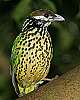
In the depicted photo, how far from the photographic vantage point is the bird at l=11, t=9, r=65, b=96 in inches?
92.6

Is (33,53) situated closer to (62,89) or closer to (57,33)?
(62,89)

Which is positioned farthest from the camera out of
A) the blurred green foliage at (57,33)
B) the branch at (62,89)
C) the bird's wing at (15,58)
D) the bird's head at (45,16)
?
the blurred green foliage at (57,33)

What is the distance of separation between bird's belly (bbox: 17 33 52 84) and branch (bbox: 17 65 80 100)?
0.97 feet

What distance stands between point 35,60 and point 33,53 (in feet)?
0.12

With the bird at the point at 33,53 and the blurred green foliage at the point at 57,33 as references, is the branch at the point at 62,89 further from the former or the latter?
the blurred green foliage at the point at 57,33

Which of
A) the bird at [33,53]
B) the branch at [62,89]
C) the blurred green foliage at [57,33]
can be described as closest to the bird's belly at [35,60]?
the bird at [33,53]

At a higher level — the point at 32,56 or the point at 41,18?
the point at 41,18

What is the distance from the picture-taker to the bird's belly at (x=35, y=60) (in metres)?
2.35

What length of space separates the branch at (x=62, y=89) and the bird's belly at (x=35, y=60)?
29cm

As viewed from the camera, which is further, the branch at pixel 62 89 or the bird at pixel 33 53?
the bird at pixel 33 53

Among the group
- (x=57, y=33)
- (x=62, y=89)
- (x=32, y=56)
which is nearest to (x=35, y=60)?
(x=32, y=56)

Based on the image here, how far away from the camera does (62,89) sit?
1994 millimetres

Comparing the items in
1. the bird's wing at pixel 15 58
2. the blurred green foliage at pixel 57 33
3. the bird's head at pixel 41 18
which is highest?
the bird's head at pixel 41 18

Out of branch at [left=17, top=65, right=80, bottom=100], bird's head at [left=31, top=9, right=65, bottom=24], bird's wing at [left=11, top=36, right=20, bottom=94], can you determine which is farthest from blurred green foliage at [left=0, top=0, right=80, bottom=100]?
branch at [left=17, top=65, right=80, bottom=100]
